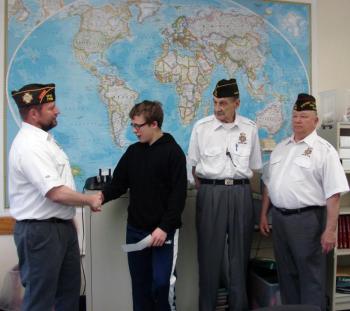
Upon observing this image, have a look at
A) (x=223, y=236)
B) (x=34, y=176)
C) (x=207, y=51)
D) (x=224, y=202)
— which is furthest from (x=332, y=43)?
(x=34, y=176)

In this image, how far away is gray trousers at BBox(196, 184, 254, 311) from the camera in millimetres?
2268

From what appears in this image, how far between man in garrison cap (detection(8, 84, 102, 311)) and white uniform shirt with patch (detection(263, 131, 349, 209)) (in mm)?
1197

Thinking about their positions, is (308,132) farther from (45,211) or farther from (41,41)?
(41,41)

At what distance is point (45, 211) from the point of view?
70.3 inches

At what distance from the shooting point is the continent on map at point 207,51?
2.93m

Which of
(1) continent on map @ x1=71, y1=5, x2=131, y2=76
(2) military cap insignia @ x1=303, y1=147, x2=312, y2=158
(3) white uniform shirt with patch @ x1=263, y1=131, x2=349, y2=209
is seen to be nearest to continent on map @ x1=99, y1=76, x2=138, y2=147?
(1) continent on map @ x1=71, y1=5, x2=131, y2=76

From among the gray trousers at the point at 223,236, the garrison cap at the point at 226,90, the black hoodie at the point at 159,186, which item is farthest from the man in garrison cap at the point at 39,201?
the garrison cap at the point at 226,90

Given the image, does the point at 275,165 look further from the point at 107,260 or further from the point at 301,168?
the point at 107,260

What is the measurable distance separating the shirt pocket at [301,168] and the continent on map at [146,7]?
63.3 inches

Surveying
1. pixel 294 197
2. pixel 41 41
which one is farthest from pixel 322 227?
pixel 41 41

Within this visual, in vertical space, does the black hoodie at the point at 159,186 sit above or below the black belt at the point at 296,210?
above

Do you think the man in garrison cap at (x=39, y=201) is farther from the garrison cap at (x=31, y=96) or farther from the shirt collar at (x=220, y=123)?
the shirt collar at (x=220, y=123)

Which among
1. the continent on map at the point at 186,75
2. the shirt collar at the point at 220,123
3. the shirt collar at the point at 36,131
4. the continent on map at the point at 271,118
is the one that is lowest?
the shirt collar at the point at 36,131

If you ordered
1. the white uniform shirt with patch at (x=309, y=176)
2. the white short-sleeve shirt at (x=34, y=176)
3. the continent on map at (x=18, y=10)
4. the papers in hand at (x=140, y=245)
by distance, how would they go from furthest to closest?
the continent on map at (x=18, y=10) → the white uniform shirt with patch at (x=309, y=176) → the papers in hand at (x=140, y=245) → the white short-sleeve shirt at (x=34, y=176)
